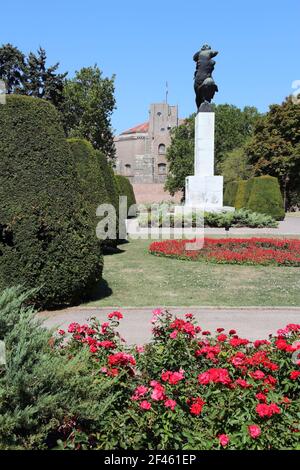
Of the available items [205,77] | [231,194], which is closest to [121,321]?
[205,77]

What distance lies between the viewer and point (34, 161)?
699 cm

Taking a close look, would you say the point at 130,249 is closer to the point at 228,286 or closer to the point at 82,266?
the point at 228,286

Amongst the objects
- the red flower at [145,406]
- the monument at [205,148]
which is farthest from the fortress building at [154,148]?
the red flower at [145,406]

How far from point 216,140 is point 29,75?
2376cm

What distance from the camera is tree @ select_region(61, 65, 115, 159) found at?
40.3 metres

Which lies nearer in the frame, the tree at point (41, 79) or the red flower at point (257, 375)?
the red flower at point (257, 375)

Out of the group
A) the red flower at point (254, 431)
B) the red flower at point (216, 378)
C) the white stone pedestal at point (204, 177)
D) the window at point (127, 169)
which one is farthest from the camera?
the window at point (127, 169)

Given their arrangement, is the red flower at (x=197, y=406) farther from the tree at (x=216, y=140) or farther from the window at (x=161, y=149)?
the window at (x=161, y=149)

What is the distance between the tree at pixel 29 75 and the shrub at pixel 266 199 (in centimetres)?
2063

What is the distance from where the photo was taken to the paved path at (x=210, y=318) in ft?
19.1

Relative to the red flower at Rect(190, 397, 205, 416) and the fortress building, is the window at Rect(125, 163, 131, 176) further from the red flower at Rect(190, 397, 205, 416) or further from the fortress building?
the red flower at Rect(190, 397, 205, 416)

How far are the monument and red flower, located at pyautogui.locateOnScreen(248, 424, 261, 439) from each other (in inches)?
806
